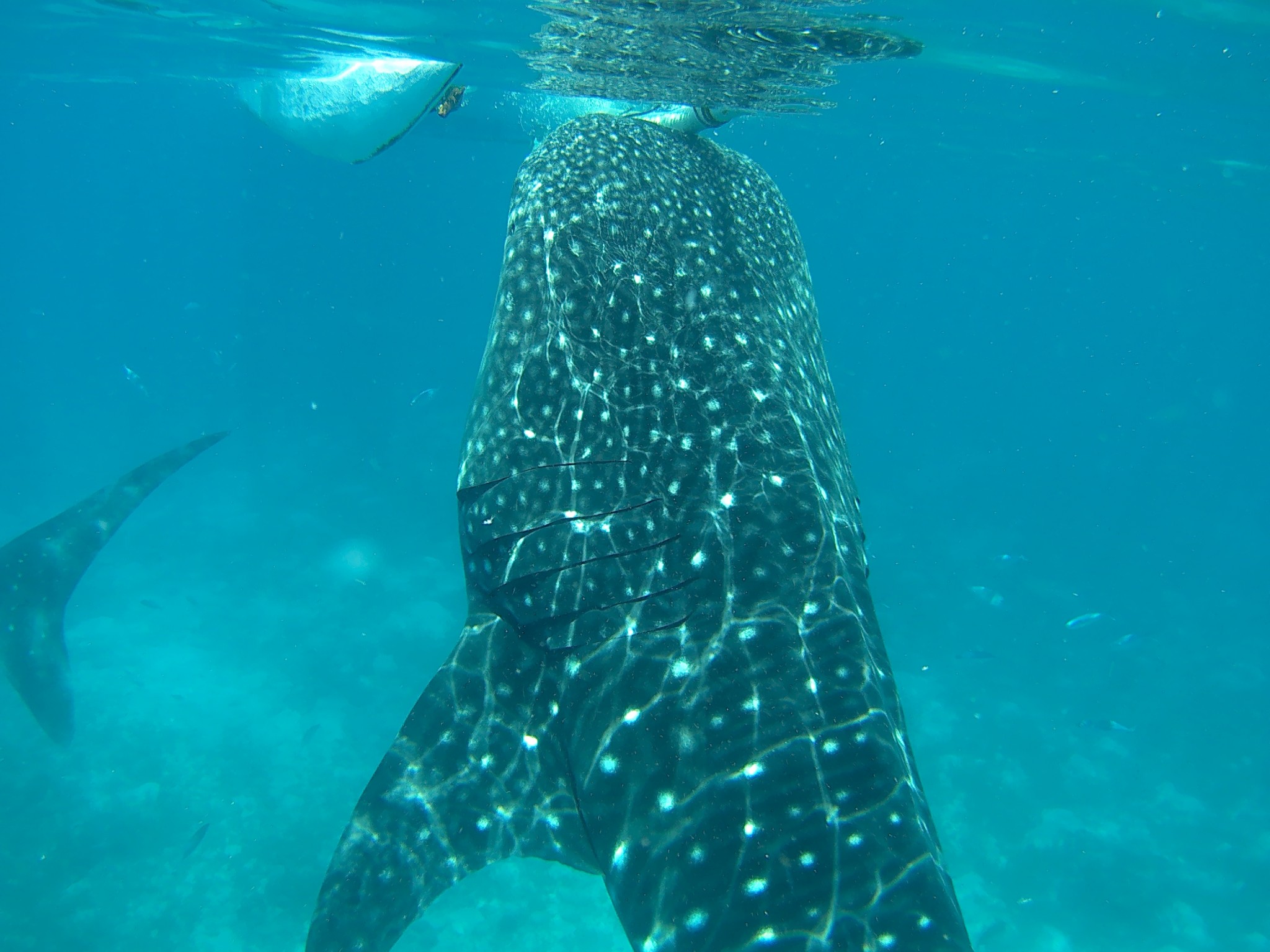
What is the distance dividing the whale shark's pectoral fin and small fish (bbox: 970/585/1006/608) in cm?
2279

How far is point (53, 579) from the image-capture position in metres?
9.63

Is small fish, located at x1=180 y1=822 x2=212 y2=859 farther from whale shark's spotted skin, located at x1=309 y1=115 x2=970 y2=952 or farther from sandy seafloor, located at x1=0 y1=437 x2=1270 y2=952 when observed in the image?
whale shark's spotted skin, located at x1=309 y1=115 x2=970 y2=952

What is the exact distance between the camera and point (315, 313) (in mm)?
54625

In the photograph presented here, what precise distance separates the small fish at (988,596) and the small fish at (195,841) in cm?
2181

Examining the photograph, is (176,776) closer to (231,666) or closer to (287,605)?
(231,666)

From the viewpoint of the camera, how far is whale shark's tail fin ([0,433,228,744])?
9.49 metres

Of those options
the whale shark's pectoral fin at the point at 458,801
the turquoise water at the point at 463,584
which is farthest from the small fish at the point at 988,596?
the whale shark's pectoral fin at the point at 458,801

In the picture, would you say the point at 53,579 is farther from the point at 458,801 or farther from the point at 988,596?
the point at 988,596

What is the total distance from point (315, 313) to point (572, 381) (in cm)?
5835

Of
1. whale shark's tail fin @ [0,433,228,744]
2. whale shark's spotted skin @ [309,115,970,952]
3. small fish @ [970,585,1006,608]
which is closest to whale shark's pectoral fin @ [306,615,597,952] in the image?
whale shark's spotted skin @ [309,115,970,952]

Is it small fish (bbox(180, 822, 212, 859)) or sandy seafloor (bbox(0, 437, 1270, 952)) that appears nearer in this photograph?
small fish (bbox(180, 822, 212, 859))

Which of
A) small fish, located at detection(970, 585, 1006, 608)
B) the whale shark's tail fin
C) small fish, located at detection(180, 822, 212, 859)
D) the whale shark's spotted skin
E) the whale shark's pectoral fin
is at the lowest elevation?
small fish, located at detection(970, 585, 1006, 608)

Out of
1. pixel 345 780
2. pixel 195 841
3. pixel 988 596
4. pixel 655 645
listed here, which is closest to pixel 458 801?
pixel 655 645

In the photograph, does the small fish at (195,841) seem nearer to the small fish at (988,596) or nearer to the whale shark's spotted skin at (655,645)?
the whale shark's spotted skin at (655,645)
